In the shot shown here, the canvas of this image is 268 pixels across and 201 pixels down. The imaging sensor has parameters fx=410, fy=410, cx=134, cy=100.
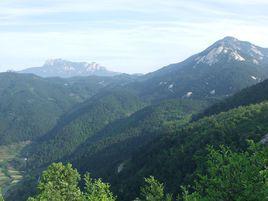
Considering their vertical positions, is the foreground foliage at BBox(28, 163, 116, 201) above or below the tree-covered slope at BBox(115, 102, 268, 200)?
above

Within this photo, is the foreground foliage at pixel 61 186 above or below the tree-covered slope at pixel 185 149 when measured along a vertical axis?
above

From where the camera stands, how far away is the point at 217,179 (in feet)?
128

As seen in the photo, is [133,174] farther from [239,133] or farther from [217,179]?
[217,179]

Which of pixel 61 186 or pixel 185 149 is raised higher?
pixel 61 186

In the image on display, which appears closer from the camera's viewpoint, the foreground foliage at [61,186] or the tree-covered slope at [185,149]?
the foreground foliage at [61,186]

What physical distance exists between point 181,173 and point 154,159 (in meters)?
30.3

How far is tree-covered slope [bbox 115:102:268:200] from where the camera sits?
14050 cm

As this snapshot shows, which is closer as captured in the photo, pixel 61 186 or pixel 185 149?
pixel 61 186

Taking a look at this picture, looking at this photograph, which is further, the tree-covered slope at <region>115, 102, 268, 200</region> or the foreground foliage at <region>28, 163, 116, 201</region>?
the tree-covered slope at <region>115, 102, 268, 200</region>

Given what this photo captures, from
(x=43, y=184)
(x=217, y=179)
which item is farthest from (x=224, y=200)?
(x=43, y=184)

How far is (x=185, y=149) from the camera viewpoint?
158000 millimetres

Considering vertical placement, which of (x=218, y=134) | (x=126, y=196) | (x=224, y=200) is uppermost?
(x=224, y=200)

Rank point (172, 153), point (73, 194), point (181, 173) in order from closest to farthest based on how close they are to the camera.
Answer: point (73, 194) → point (181, 173) → point (172, 153)

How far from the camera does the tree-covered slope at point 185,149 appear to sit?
14050 centimetres
